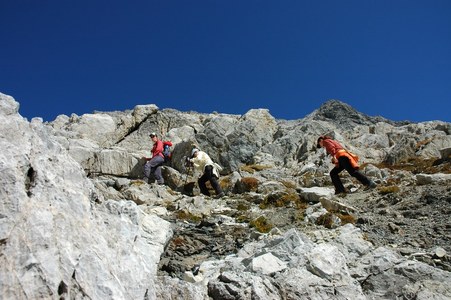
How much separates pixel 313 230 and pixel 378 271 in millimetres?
3657

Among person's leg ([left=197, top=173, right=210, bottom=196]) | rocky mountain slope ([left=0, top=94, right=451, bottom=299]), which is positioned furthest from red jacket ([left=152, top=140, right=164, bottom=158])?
person's leg ([left=197, top=173, right=210, bottom=196])

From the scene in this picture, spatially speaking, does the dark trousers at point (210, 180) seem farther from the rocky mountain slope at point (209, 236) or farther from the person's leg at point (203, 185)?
the rocky mountain slope at point (209, 236)

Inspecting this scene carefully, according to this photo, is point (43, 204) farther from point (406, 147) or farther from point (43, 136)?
point (406, 147)

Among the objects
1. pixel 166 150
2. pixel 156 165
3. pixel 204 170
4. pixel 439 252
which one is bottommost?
pixel 439 252

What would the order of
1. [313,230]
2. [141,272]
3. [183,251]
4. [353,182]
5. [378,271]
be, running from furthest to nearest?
1. [353,182]
2. [313,230]
3. [183,251]
4. [378,271]
5. [141,272]

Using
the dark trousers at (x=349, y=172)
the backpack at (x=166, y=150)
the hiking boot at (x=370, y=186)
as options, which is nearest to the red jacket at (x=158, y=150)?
the backpack at (x=166, y=150)

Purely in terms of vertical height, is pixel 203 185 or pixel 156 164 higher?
pixel 156 164

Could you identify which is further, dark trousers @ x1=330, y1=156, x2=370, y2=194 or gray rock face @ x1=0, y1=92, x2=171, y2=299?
dark trousers @ x1=330, y1=156, x2=370, y2=194

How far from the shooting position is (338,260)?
9336mm

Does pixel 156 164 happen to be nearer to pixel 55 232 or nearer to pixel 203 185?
pixel 203 185

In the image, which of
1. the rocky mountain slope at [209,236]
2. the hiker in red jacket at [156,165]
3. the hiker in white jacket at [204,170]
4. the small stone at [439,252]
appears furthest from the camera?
the hiker in red jacket at [156,165]

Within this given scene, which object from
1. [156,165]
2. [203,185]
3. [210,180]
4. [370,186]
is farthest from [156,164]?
[370,186]

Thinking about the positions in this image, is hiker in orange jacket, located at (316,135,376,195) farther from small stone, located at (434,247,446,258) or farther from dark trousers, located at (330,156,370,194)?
→ small stone, located at (434,247,446,258)

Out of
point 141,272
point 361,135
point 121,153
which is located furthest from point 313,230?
point 361,135
